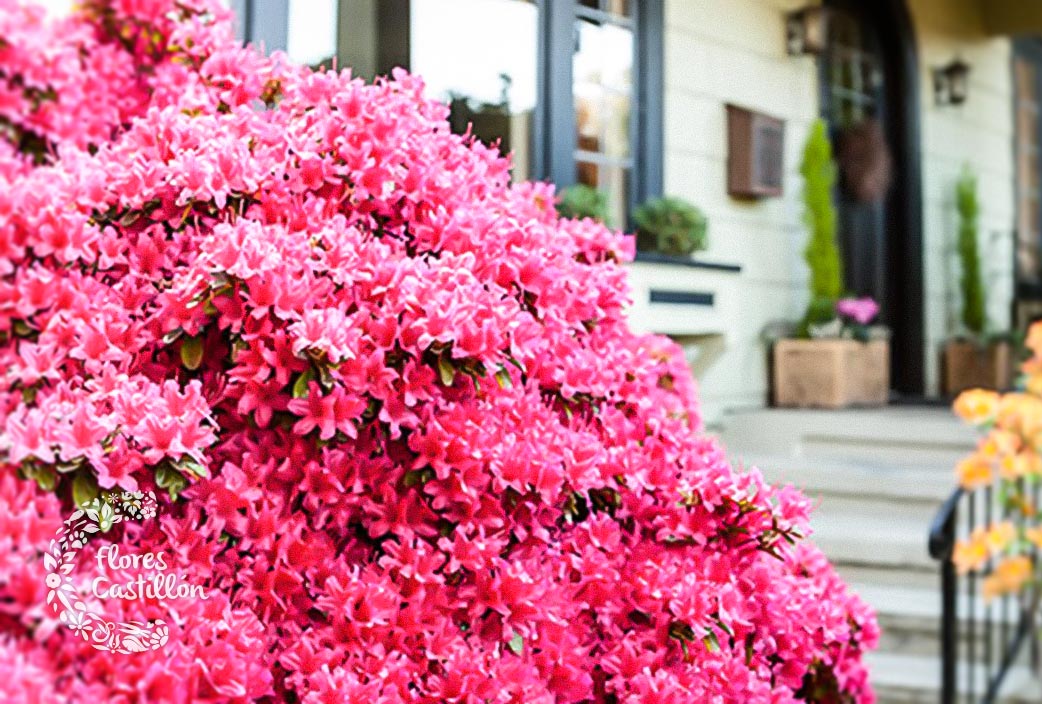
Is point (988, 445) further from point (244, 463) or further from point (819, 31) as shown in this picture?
point (244, 463)

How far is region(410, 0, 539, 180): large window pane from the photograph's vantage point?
3.49ft

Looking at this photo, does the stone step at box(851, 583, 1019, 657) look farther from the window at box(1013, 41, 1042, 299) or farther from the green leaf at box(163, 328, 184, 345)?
the window at box(1013, 41, 1042, 299)

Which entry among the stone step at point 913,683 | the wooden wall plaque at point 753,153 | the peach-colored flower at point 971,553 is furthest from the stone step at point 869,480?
the wooden wall plaque at point 753,153

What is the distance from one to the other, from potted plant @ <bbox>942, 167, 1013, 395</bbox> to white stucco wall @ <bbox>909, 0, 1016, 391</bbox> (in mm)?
46

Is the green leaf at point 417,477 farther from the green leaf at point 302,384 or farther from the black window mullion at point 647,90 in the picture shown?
the black window mullion at point 647,90

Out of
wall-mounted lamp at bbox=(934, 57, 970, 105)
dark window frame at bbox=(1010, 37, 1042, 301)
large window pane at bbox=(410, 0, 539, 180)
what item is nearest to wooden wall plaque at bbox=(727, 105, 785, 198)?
large window pane at bbox=(410, 0, 539, 180)

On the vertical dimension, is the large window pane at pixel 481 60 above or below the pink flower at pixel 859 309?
above

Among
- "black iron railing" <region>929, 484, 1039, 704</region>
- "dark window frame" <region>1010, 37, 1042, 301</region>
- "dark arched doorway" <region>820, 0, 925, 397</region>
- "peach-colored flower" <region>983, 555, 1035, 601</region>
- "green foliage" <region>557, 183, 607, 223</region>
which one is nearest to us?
"green foliage" <region>557, 183, 607, 223</region>

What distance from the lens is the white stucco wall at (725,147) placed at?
4.91ft

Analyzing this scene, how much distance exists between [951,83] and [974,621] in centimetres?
189

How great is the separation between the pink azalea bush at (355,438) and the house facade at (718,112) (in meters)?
0.07

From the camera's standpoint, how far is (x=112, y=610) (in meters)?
0.69

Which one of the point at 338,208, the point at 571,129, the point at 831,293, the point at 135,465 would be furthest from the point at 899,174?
the point at 135,465

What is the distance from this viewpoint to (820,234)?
227 centimetres
